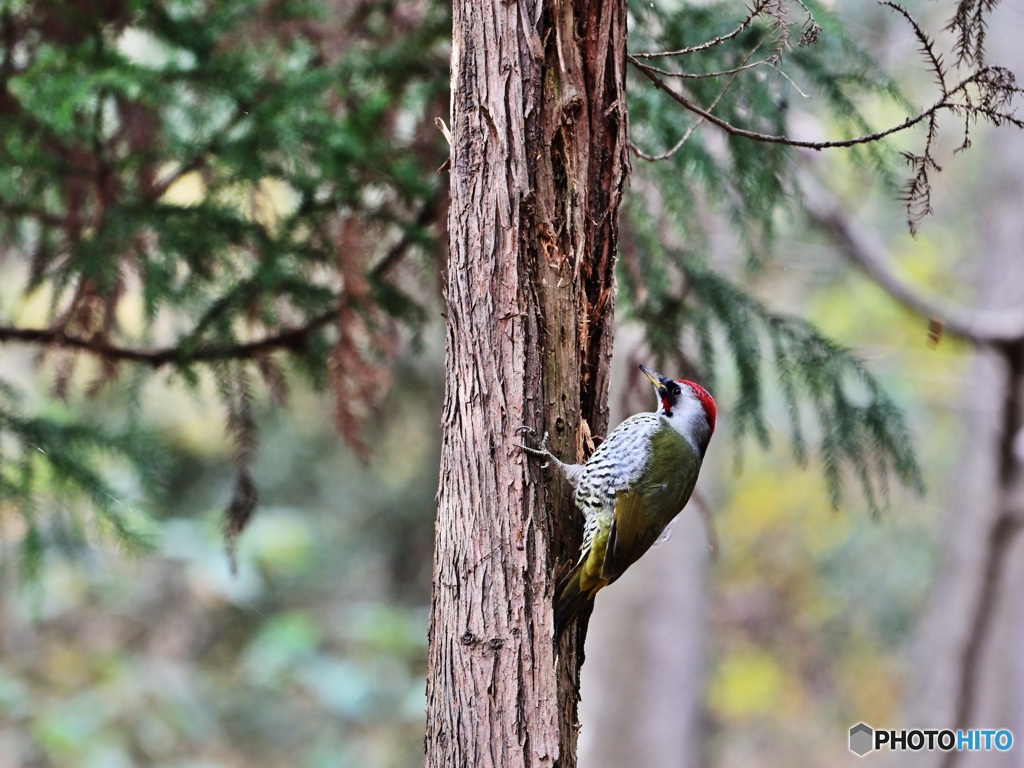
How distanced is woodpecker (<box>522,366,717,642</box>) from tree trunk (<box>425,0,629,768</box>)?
13 centimetres

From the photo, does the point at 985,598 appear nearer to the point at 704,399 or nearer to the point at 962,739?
the point at 962,739

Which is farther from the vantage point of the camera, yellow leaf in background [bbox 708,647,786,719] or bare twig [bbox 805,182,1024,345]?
yellow leaf in background [bbox 708,647,786,719]

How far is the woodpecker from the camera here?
9.68 feet

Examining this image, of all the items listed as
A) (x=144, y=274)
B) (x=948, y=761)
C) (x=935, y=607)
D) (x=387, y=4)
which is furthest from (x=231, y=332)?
(x=948, y=761)

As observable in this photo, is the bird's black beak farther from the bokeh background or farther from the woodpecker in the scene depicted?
the bokeh background

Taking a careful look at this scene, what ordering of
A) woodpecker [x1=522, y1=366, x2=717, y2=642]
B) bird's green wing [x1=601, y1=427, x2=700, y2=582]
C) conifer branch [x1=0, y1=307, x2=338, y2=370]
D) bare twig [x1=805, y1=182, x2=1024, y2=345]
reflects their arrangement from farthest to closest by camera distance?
1. bare twig [x1=805, y1=182, x2=1024, y2=345]
2. conifer branch [x1=0, y1=307, x2=338, y2=370]
3. bird's green wing [x1=601, y1=427, x2=700, y2=582]
4. woodpecker [x1=522, y1=366, x2=717, y2=642]

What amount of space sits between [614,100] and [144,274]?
87.5 inches

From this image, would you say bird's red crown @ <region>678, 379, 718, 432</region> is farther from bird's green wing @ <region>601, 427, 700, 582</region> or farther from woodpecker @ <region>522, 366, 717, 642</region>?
bird's green wing @ <region>601, 427, 700, 582</region>

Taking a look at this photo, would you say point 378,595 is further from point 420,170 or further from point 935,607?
point 420,170

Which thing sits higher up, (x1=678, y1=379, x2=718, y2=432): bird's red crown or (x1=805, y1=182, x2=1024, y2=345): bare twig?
(x1=805, y1=182, x2=1024, y2=345): bare twig

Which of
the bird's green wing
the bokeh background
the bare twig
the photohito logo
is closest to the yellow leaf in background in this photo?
the bokeh background

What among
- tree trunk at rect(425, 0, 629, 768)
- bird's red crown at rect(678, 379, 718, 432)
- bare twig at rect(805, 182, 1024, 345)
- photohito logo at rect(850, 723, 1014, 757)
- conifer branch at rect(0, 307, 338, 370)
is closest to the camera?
tree trunk at rect(425, 0, 629, 768)

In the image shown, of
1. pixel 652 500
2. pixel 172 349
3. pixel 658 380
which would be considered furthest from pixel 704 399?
pixel 172 349

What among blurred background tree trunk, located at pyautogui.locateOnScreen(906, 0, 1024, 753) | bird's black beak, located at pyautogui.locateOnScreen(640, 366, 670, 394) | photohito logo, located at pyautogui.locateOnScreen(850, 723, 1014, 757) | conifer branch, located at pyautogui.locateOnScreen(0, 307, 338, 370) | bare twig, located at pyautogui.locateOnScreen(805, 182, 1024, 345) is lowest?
photohito logo, located at pyautogui.locateOnScreen(850, 723, 1014, 757)
